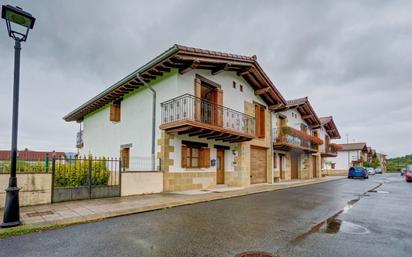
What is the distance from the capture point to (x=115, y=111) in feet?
47.7

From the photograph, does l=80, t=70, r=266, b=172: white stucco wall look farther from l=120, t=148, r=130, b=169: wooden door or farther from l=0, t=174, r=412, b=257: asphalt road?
l=0, t=174, r=412, b=257: asphalt road

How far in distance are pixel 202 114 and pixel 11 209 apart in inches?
326

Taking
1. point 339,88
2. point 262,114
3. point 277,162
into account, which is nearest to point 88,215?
point 262,114

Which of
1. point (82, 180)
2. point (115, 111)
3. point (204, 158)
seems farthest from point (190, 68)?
point (115, 111)

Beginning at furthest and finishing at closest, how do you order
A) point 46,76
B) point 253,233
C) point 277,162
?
1. point 277,162
2. point 46,76
3. point 253,233

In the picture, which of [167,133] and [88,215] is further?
[167,133]

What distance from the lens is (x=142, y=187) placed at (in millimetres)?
9703

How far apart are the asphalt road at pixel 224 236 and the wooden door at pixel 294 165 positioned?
16.1m

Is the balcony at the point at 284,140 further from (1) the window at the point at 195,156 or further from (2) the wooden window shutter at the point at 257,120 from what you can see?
(1) the window at the point at 195,156

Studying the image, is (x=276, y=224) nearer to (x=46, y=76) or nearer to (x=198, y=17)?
(x=198, y=17)

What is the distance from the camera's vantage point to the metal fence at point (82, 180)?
308 inches

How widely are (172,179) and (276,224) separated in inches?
239

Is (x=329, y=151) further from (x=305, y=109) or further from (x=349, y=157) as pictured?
(x=349, y=157)

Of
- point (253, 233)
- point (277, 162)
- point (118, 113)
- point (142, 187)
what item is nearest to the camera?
point (253, 233)
